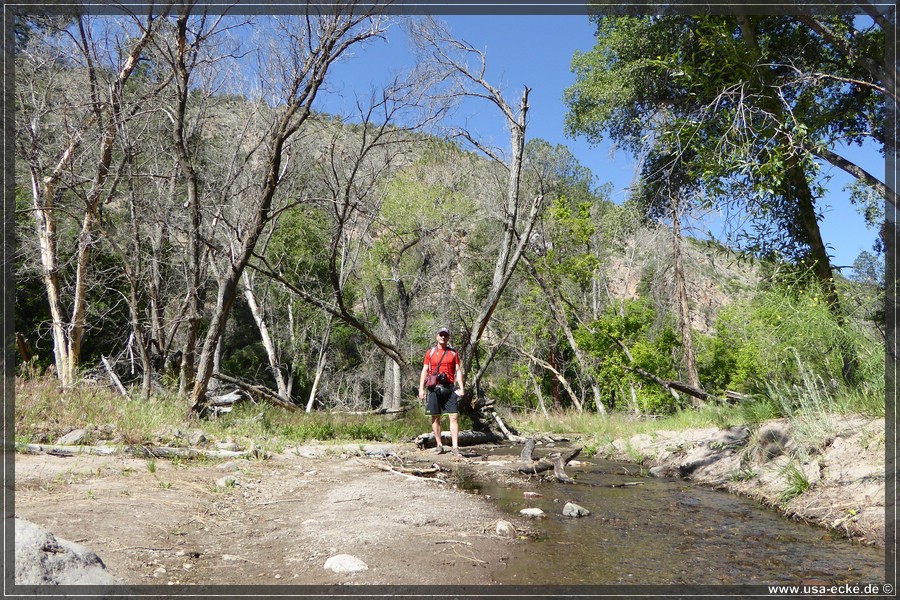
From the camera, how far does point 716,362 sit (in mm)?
23062

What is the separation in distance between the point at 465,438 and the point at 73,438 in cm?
733

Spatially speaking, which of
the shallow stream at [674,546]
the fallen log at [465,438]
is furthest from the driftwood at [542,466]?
the fallen log at [465,438]

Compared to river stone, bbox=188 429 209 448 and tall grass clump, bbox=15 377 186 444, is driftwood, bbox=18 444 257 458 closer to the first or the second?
tall grass clump, bbox=15 377 186 444

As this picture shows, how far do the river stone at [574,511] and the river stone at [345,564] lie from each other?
260 centimetres

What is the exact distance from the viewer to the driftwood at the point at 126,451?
6148 millimetres

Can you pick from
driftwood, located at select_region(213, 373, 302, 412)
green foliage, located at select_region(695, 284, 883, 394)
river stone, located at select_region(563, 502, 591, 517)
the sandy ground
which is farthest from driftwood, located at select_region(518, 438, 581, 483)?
driftwood, located at select_region(213, 373, 302, 412)

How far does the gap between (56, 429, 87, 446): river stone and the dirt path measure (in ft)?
2.06

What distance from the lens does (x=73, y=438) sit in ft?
22.1

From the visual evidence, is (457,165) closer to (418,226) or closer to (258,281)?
(418,226)

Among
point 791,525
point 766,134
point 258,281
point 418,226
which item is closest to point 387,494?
point 791,525

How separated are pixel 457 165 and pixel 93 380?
59.1ft

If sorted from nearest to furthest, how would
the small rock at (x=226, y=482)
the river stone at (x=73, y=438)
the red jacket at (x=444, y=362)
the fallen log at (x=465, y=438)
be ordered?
1. the small rock at (x=226, y=482)
2. the river stone at (x=73, y=438)
3. the red jacket at (x=444, y=362)
4. the fallen log at (x=465, y=438)

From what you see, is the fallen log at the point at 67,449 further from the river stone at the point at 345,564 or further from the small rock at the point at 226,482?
the river stone at the point at 345,564

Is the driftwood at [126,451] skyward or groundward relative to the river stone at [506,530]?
skyward
